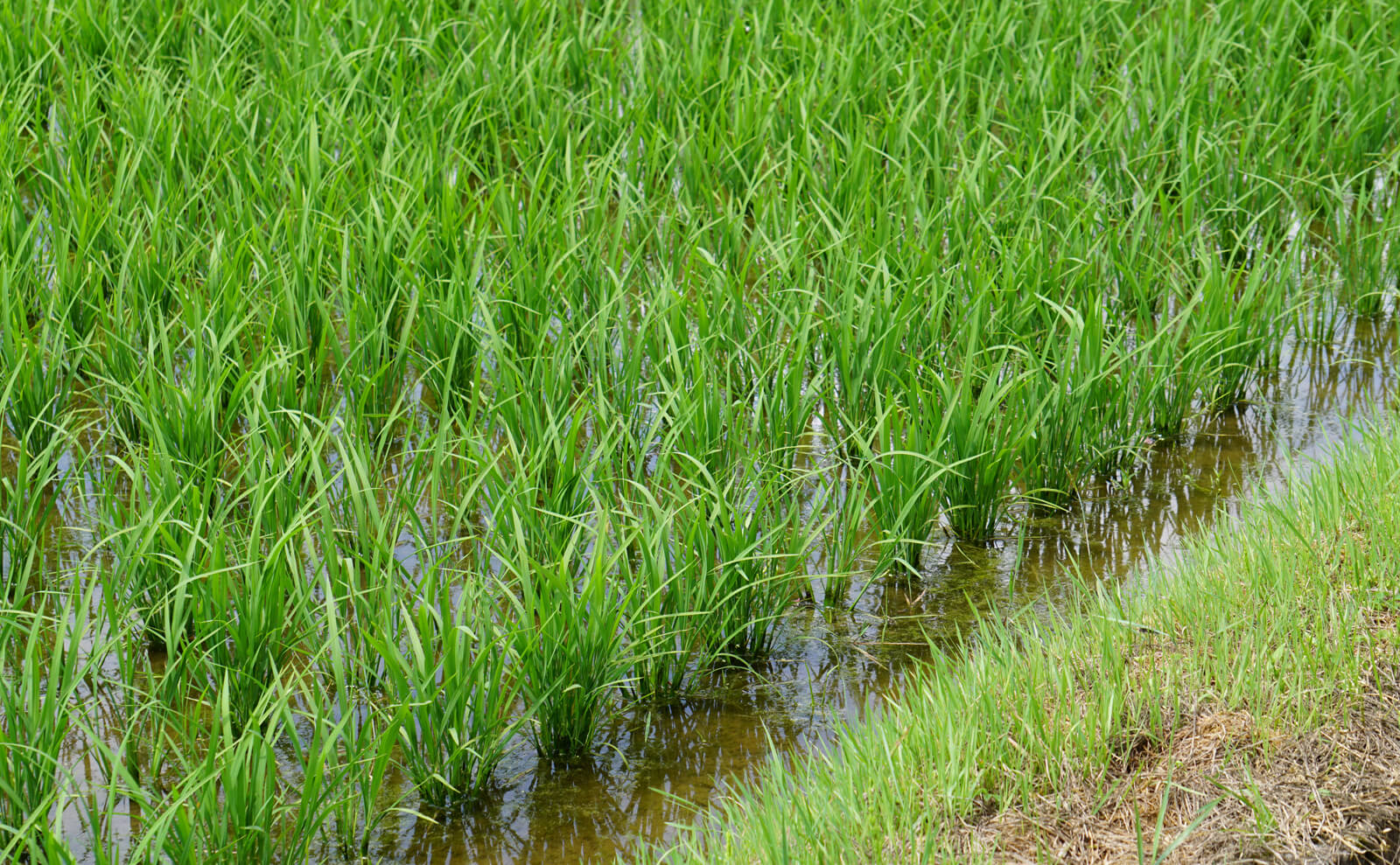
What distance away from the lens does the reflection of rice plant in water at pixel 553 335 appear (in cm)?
209

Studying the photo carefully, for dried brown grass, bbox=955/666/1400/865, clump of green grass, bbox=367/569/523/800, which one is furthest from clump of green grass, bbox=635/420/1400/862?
clump of green grass, bbox=367/569/523/800

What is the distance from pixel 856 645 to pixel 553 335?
1147 millimetres

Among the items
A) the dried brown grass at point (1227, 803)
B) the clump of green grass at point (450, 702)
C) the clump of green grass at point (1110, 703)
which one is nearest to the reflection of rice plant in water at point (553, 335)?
the clump of green grass at point (450, 702)

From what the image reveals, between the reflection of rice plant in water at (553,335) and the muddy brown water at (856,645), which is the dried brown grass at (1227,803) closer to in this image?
the muddy brown water at (856,645)

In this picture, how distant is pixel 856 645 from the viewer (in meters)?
2.40

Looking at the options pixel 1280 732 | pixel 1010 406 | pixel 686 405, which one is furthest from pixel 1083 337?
pixel 1280 732

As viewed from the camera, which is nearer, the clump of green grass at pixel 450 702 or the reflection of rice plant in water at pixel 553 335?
the clump of green grass at pixel 450 702

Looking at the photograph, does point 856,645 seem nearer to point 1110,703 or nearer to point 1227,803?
point 1110,703

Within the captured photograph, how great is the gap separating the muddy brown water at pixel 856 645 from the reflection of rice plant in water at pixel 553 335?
0.04 metres

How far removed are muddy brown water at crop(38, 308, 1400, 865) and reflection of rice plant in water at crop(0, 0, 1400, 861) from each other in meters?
0.04

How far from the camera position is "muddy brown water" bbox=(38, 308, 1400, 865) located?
6.57 ft

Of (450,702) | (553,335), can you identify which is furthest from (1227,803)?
(553,335)

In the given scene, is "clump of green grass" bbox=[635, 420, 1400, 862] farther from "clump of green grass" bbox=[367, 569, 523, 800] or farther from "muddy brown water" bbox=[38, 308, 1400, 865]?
"clump of green grass" bbox=[367, 569, 523, 800]

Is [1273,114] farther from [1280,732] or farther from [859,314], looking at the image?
[1280,732]
